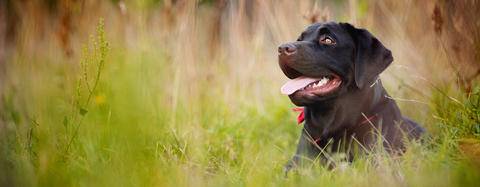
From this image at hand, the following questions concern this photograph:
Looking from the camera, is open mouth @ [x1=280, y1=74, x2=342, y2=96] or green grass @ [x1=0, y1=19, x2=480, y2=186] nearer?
green grass @ [x1=0, y1=19, x2=480, y2=186]

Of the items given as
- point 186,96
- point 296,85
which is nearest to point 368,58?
point 296,85

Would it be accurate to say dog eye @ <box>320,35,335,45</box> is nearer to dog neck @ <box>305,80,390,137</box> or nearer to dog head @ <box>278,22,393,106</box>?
dog head @ <box>278,22,393,106</box>

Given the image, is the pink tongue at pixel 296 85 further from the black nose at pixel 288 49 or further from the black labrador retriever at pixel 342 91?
the black nose at pixel 288 49

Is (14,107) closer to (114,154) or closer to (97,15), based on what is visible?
(97,15)

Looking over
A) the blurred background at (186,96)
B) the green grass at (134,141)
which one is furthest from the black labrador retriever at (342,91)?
the green grass at (134,141)

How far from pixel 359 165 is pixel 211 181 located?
2.59ft

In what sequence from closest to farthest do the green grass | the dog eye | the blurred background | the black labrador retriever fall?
the green grass → the blurred background → the black labrador retriever → the dog eye

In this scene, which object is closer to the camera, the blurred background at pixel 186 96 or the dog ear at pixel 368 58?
the blurred background at pixel 186 96

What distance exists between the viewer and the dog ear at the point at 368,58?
13.9 feet

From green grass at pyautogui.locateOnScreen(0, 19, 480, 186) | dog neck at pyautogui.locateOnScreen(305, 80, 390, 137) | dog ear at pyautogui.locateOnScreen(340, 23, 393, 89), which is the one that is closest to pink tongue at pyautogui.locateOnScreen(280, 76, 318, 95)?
dog neck at pyautogui.locateOnScreen(305, 80, 390, 137)

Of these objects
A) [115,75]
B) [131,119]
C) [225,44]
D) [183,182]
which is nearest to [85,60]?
[115,75]

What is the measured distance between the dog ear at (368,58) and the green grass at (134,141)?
19.7 inches

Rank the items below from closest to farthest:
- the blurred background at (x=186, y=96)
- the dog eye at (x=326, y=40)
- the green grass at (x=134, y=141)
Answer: the green grass at (x=134, y=141), the blurred background at (x=186, y=96), the dog eye at (x=326, y=40)

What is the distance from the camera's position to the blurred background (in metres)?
3.44
